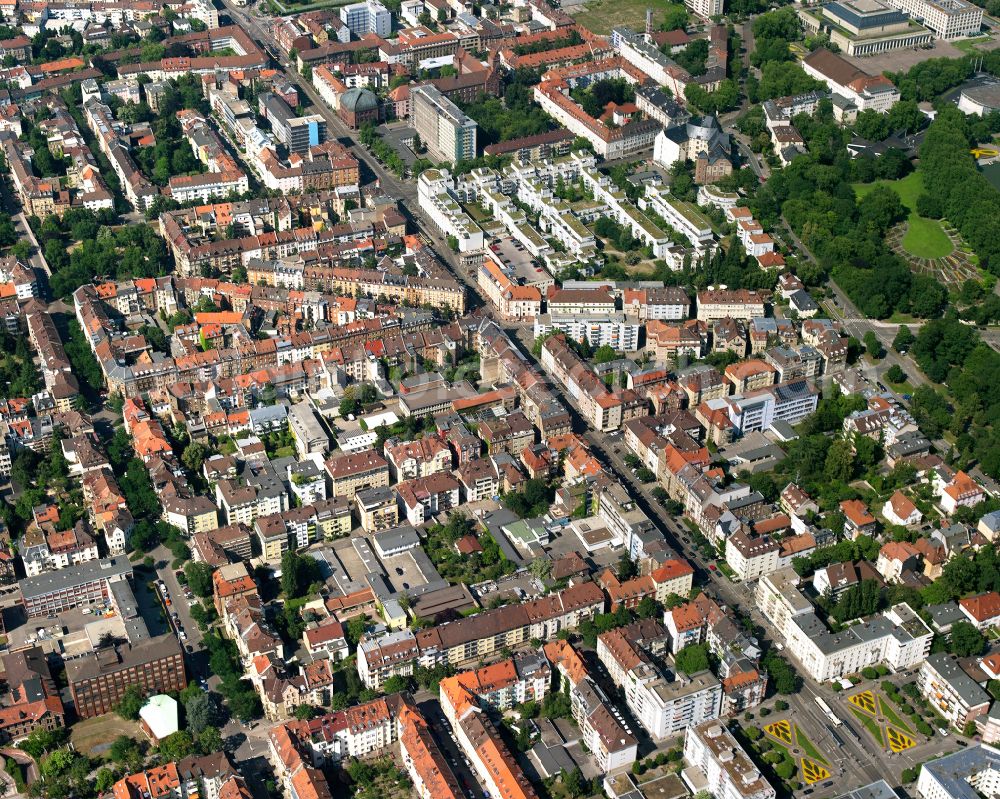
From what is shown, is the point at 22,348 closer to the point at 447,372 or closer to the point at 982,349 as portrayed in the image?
the point at 447,372

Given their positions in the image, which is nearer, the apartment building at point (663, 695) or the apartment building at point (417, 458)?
the apartment building at point (663, 695)

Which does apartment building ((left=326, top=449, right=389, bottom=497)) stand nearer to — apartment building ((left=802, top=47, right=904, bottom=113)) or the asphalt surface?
the asphalt surface

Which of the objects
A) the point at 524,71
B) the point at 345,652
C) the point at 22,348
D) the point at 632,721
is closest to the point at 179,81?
the point at 524,71

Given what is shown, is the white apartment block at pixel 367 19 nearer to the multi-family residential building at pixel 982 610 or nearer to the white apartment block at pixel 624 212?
the white apartment block at pixel 624 212

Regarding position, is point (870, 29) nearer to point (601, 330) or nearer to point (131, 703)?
point (601, 330)

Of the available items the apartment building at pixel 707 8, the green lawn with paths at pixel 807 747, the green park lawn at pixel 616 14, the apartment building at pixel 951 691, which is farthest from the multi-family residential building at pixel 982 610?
the apartment building at pixel 707 8

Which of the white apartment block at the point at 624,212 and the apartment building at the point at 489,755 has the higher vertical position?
the white apartment block at the point at 624,212
